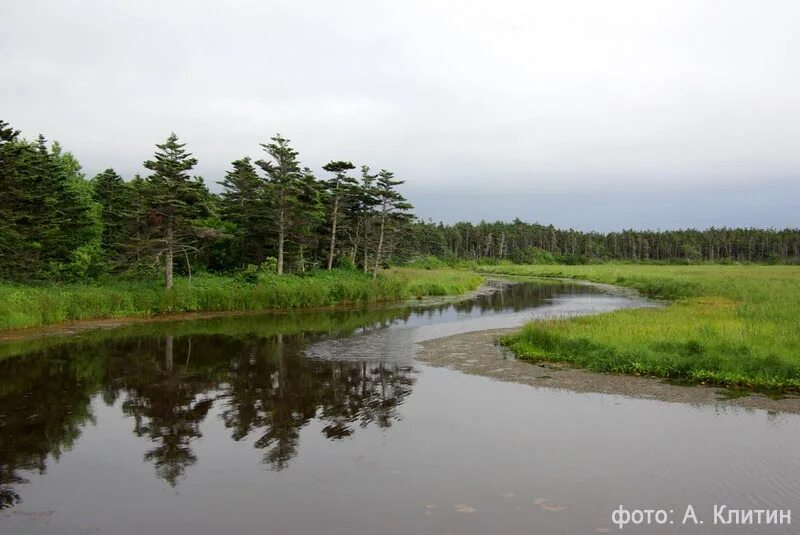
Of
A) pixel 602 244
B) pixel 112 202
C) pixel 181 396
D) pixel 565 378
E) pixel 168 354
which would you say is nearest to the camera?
pixel 181 396

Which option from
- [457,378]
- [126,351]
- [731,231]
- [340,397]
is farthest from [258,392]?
[731,231]

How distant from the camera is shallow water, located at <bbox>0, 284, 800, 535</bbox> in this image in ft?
26.8

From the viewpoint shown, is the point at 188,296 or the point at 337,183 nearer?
the point at 188,296

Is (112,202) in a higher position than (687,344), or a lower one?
higher

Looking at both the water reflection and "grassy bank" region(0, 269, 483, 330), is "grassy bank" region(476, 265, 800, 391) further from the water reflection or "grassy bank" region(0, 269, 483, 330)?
"grassy bank" region(0, 269, 483, 330)

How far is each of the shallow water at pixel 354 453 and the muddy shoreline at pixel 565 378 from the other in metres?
0.56

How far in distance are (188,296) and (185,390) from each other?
18.1 m

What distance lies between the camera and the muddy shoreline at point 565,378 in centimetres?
1358

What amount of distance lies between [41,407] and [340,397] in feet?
24.6

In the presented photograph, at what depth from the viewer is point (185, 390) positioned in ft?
51.7

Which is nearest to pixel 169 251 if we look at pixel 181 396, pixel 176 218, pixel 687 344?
pixel 176 218

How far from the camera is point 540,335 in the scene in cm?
2088

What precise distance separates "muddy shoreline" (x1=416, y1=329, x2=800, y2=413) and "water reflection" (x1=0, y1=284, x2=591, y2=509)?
194cm

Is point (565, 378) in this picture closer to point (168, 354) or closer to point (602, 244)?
point (168, 354)
